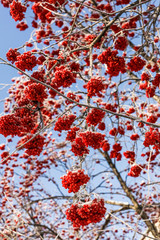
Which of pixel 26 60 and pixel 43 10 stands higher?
pixel 43 10

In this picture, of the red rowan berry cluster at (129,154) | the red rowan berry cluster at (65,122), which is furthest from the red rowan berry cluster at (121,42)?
the red rowan berry cluster at (129,154)

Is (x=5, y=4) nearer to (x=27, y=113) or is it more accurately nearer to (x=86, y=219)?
(x=27, y=113)

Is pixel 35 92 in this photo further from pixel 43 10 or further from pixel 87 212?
pixel 43 10

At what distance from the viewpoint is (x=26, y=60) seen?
255 centimetres

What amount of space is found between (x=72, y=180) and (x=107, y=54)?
145 cm

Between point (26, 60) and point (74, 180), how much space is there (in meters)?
1.50

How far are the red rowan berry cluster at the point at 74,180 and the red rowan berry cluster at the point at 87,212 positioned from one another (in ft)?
0.56

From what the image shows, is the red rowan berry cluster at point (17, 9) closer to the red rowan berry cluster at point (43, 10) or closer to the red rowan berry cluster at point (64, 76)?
the red rowan berry cluster at point (43, 10)

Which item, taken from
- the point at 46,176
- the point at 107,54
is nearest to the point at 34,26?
the point at 107,54

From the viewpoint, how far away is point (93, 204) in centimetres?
200

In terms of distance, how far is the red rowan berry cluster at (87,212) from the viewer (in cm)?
198

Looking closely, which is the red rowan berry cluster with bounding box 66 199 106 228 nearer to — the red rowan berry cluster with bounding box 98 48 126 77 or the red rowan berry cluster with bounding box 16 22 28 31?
the red rowan berry cluster with bounding box 98 48 126 77

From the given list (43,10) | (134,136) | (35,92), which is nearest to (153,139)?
(134,136)

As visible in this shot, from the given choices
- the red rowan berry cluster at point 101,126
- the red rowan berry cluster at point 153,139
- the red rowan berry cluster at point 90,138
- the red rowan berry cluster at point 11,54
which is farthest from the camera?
the red rowan berry cluster at point 101,126
